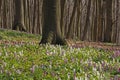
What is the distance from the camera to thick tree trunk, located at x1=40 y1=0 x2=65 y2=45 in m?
15.7

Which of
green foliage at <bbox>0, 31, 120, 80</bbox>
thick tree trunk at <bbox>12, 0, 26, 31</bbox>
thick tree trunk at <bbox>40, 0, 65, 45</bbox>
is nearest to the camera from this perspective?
green foliage at <bbox>0, 31, 120, 80</bbox>

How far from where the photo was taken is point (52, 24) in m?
16.0

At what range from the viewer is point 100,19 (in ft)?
138

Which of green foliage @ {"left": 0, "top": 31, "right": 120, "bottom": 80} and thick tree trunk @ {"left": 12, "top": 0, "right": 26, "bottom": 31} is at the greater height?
thick tree trunk @ {"left": 12, "top": 0, "right": 26, "bottom": 31}

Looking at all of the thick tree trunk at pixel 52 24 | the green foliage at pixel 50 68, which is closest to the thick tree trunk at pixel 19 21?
the thick tree trunk at pixel 52 24

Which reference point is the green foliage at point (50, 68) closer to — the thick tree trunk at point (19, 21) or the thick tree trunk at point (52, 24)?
the thick tree trunk at point (52, 24)

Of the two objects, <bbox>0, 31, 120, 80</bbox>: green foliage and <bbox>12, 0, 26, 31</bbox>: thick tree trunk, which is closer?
<bbox>0, 31, 120, 80</bbox>: green foliage

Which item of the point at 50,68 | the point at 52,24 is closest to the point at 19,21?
the point at 52,24

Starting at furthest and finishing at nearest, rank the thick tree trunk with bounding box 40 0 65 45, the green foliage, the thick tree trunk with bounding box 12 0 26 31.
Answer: the thick tree trunk with bounding box 12 0 26 31
the thick tree trunk with bounding box 40 0 65 45
the green foliage

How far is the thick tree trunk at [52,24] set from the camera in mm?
15734

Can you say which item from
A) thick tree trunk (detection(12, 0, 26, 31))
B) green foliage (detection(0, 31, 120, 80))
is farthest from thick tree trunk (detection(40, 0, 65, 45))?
thick tree trunk (detection(12, 0, 26, 31))

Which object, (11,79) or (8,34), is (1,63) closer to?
(11,79)

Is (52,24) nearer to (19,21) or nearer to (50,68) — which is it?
(50,68)

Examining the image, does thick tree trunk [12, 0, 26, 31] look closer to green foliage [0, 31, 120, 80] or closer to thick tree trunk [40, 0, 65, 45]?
thick tree trunk [40, 0, 65, 45]
